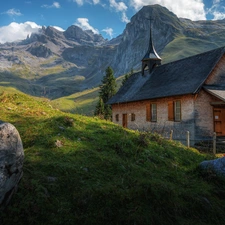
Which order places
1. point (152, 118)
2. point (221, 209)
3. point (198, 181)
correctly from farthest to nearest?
point (152, 118) → point (198, 181) → point (221, 209)

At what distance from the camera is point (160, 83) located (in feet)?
77.1

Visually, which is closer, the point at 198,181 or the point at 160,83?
the point at 198,181

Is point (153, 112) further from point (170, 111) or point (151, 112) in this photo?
point (170, 111)

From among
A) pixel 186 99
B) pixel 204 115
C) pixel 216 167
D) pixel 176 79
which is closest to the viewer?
pixel 216 167

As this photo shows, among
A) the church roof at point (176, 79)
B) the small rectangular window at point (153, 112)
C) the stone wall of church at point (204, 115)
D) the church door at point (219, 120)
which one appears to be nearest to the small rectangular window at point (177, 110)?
the church roof at point (176, 79)

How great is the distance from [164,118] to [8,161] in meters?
18.6

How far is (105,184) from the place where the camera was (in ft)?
17.5

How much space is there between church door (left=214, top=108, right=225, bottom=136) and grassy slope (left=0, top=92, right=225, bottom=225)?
11703mm

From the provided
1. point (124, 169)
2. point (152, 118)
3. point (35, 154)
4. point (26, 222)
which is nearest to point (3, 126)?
point (26, 222)

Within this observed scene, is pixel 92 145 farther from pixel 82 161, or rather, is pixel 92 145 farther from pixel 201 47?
pixel 201 47

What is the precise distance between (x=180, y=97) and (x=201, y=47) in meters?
187

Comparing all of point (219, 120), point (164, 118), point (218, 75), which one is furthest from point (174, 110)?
point (218, 75)

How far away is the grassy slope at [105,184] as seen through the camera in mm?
4336

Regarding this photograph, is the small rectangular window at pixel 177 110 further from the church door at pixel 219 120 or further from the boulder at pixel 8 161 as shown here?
the boulder at pixel 8 161
